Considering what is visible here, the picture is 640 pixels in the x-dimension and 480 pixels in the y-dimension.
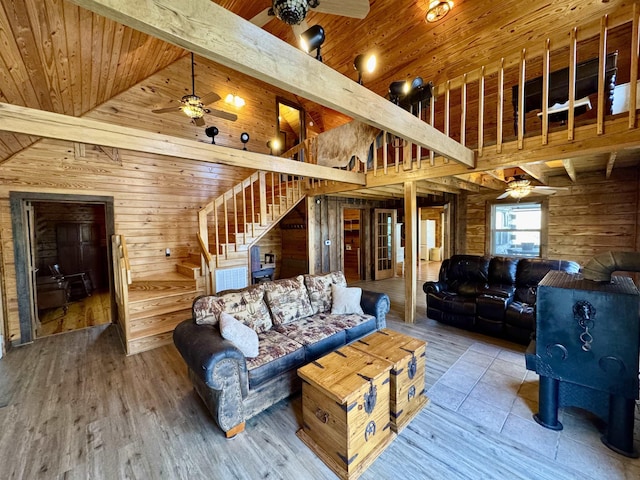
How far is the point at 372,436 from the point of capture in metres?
1.78

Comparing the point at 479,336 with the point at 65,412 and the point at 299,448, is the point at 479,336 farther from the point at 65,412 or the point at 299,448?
the point at 65,412

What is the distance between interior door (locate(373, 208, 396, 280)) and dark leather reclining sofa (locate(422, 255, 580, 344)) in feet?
9.73

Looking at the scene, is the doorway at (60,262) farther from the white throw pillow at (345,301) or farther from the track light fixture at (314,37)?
the track light fixture at (314,37)

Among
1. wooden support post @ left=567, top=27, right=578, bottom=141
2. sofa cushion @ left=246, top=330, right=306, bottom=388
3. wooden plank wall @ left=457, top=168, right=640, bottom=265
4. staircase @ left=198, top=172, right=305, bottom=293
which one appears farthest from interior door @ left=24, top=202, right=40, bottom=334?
wooden plank wall @ left=457, top=168, right=640, bottom=265

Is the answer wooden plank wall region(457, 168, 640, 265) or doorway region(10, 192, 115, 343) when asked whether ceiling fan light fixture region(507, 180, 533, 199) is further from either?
doorway region(10, 192, 115, 343)

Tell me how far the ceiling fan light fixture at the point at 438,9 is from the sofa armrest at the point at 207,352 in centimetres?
460

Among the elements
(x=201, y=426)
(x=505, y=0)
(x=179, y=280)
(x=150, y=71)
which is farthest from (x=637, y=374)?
(x=150, y=71)

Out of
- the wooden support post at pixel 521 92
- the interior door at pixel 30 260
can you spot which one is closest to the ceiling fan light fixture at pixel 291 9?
the wooden support post at pixel 521 92

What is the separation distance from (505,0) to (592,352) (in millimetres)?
4139

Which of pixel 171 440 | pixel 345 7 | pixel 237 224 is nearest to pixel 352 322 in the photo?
pixel 171 440

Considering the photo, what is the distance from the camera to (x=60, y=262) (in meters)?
6.21

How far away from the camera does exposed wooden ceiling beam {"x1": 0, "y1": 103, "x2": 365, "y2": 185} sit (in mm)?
1937

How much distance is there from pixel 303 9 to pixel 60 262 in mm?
7876

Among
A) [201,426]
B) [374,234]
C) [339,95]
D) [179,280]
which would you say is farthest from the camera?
[374,234]
